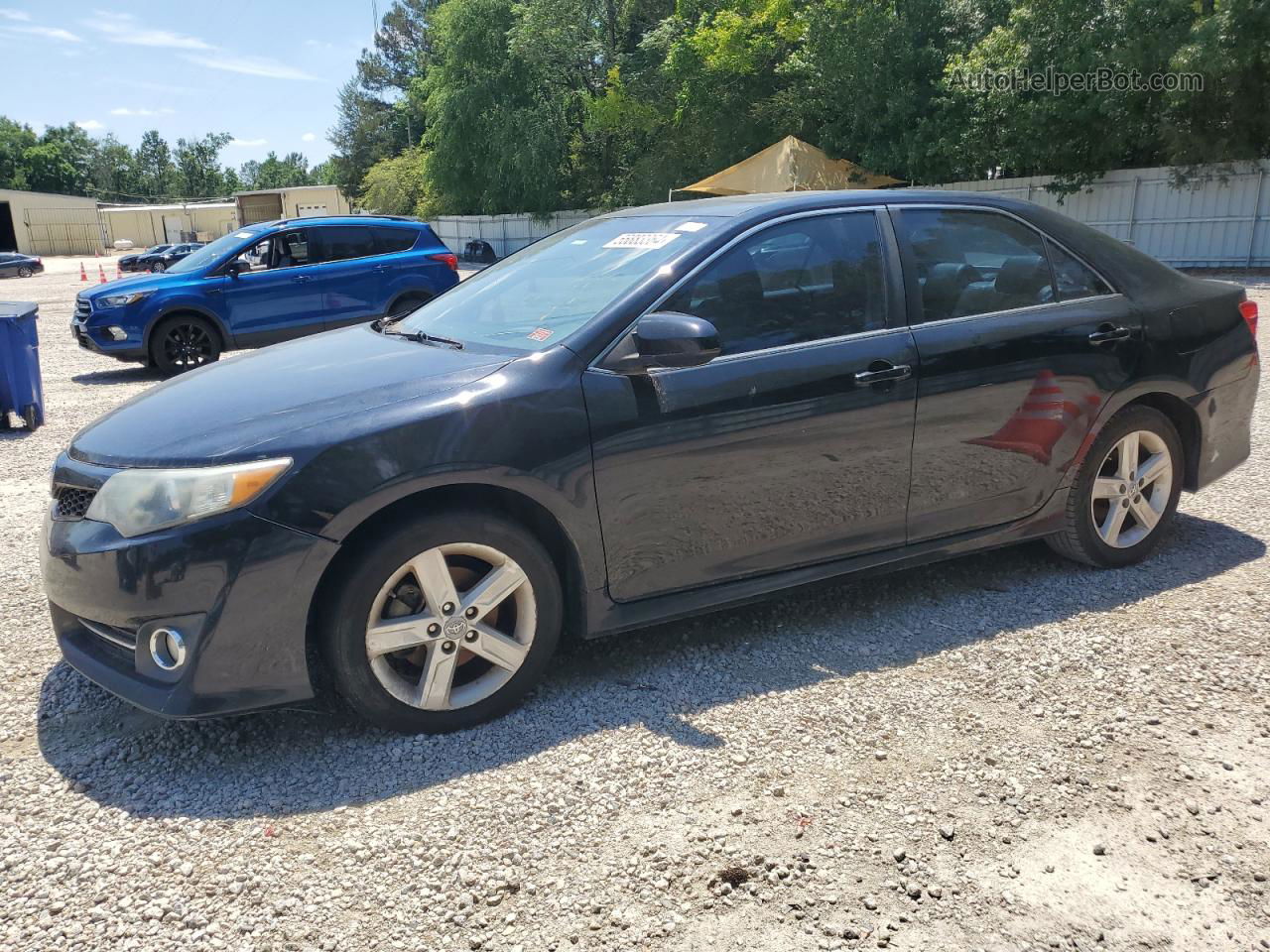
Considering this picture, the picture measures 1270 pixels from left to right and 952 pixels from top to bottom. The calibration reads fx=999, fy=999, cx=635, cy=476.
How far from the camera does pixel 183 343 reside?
1147cm

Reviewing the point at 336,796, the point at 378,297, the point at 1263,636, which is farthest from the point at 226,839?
the point at 378,297

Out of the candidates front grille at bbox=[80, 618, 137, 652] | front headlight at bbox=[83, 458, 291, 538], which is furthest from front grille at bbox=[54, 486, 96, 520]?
front grille at bbox=[80, 618, 137, 652]

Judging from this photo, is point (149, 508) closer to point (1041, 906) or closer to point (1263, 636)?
point (1041, 906)

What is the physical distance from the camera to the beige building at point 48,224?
6325cm

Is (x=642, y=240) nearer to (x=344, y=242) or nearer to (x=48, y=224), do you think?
(x=344, y=242)

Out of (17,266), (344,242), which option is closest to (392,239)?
(344,242)

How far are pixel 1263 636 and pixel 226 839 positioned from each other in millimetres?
3702

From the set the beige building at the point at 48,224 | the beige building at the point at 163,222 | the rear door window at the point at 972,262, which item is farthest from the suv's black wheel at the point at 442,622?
the beige building at the point at 163,222

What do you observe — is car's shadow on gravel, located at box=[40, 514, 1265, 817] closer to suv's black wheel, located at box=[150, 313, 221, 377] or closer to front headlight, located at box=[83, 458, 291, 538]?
front headlight, located at box=[83, 458, 291, 538]

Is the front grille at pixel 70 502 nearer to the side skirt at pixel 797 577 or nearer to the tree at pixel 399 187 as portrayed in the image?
the side skirt at pixel 797 577

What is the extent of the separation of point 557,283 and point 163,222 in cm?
8352

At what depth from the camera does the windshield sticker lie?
12.3 ft

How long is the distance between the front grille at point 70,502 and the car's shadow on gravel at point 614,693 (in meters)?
0.74

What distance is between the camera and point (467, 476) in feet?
10.1
